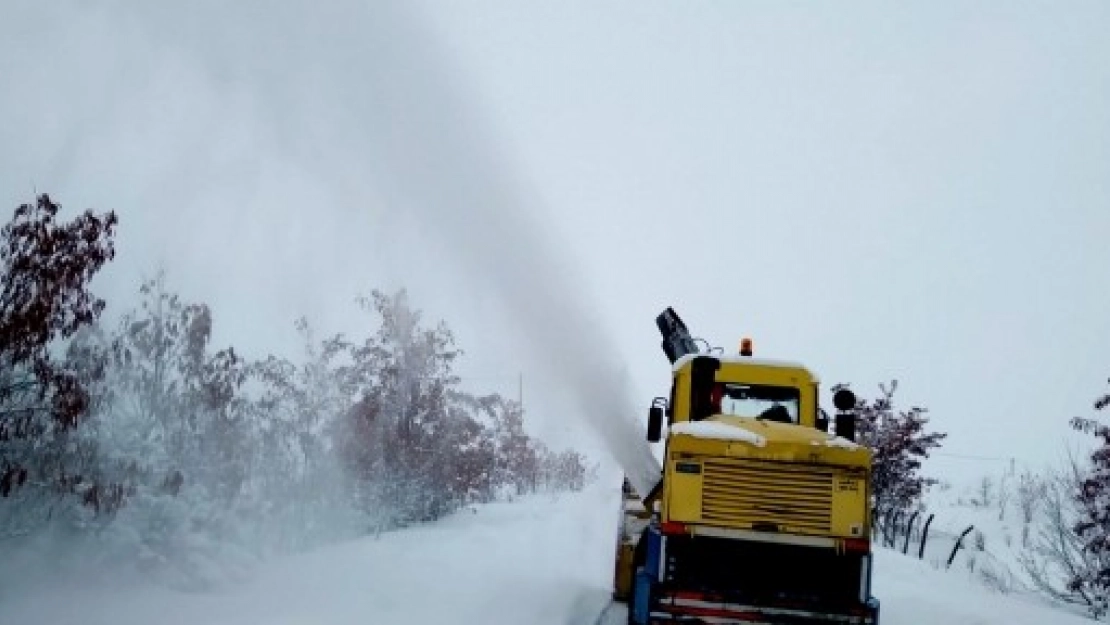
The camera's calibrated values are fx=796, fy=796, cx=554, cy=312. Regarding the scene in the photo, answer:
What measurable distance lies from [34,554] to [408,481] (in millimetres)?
9055

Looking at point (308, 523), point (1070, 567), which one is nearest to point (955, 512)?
point (1070, 567)

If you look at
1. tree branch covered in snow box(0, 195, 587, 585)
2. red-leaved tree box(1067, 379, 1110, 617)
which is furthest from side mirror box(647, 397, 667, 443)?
red-leaved tree box(1067, 379, 1110, 617)

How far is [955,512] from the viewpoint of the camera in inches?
2063

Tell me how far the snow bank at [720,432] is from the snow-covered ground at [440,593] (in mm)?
→ 2777

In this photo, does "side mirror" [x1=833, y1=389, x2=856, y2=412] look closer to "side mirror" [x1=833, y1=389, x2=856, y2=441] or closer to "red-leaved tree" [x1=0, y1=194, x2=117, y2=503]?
"side mirror" [x1=833, y1=389, x2=856, y2=441]

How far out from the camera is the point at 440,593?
959 centimetres

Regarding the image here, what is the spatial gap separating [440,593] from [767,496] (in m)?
4.25

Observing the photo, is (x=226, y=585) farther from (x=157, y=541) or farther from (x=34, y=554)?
(x=34, y=554)

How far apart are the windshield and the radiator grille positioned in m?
2.02

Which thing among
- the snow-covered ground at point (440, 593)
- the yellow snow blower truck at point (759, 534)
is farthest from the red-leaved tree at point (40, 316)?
the yellow snow blower truck at point (759, 534)

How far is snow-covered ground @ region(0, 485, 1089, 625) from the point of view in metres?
7.72

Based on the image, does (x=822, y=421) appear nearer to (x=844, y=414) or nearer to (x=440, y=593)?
(x=844, y=414)

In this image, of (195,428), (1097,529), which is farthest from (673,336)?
(1097,529)

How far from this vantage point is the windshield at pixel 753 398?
974 centimetres
